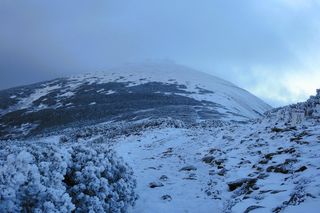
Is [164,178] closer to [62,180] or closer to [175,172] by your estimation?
[175,172]

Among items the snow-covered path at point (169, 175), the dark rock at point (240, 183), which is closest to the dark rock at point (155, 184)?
the snow-covered path at point (169, 175)

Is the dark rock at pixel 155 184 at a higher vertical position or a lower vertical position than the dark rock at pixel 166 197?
lower

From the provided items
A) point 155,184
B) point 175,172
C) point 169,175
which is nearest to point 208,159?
point 175,172

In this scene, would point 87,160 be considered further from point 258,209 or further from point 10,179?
point 258,209

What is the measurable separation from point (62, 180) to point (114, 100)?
97.1 metres

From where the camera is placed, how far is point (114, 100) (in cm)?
10631

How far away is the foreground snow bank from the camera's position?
24.7 ft

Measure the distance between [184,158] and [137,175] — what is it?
4.40 meters

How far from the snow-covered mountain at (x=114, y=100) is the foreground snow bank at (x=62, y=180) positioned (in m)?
57.5

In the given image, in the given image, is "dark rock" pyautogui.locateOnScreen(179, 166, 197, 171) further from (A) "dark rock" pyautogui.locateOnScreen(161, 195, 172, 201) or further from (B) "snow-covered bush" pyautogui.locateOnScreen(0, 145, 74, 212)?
(B) "snow-covered bush" pyautogui.locateOnScreen(0, 145, 74, 212)

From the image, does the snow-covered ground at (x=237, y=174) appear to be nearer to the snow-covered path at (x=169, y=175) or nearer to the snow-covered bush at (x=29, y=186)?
the snow-covered path at (x=169, y=175)

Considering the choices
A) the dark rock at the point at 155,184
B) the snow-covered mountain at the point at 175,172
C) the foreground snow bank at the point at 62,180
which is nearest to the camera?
the foreground snow bank at the point at 62,180

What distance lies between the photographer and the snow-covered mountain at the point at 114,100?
86.3 meters

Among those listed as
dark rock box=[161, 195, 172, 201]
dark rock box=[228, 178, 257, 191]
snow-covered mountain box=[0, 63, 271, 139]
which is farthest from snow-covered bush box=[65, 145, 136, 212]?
snow-covered mountain box=[0, 63, 271, 139]
